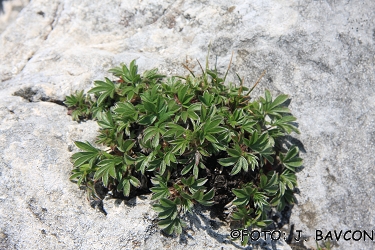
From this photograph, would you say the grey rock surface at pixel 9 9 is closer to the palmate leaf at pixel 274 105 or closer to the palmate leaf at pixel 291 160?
the palmate leaf at pixel 274 105

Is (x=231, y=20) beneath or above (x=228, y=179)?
above

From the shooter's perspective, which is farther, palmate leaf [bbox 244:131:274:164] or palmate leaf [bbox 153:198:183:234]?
palmate leaf [bbox 244:131:274:164]

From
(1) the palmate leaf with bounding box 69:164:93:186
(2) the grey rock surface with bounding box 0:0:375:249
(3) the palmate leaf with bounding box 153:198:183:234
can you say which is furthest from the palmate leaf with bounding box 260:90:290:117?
(1) the palmate leaf with bounding box 69:164:93:186

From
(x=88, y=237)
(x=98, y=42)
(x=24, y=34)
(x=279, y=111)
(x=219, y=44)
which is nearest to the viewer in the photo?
(x=88, y=237)

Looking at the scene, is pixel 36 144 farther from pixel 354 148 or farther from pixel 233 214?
pixel 354 148

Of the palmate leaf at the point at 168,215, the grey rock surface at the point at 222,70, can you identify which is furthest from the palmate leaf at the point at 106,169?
the palmate leaf at the point at 168,215

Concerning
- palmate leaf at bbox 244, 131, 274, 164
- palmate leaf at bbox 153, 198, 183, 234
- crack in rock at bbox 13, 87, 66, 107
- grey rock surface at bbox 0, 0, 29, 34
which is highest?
crack in rock at bbox 13, 87, 66, 107

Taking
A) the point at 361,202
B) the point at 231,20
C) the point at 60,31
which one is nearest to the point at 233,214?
the point at 361,202

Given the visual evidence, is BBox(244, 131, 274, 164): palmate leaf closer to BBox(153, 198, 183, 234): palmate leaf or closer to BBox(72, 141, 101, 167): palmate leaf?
BBox(153, 198, 183, 234): palmate leaf
